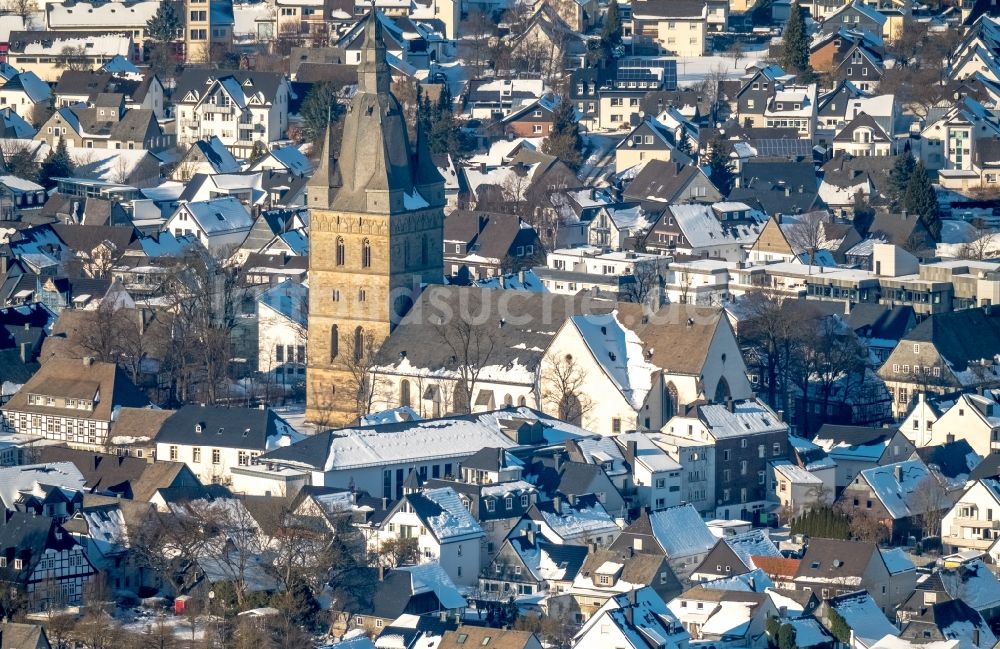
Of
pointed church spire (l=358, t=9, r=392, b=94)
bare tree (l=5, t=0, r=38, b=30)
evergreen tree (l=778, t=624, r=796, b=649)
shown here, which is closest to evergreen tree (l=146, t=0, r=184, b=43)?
bare tree (l=5, t=0, r=38, b=30)

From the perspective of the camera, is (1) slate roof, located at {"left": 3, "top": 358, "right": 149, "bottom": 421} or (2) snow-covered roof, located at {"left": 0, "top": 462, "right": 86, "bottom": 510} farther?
(1) slate roof, located at {"left": 3, "top": 358, "right": 149, "bottom": 421}

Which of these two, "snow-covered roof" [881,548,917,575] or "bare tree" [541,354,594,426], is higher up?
"bare tree" [541,354,594,426]

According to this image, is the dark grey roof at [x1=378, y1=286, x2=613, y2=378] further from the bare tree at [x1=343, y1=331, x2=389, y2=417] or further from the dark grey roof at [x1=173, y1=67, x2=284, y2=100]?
the dark grey roof at [x1=173, y1=67, x2=284, y2=100]

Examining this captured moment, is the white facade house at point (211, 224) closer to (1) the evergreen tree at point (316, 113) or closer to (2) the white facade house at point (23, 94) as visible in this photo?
(1) the evergreen tree at point (316, 113)

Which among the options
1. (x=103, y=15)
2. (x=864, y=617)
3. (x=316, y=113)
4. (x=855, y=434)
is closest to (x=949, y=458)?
(x=855, y=434)

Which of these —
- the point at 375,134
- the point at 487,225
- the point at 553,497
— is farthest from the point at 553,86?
the point at 553,497

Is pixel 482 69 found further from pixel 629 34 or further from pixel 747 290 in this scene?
pixel 747 290

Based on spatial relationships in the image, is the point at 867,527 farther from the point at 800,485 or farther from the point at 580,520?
the point at 580,520
